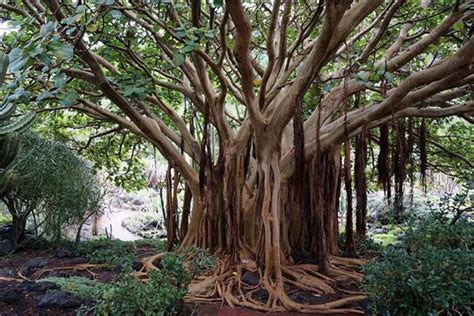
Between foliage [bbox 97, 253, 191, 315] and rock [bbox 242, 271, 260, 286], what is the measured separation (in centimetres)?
113

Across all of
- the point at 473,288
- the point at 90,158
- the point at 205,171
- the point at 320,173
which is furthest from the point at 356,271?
the point at 90,158

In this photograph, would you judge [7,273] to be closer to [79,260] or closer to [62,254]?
[79,260]

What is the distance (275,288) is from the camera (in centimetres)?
359

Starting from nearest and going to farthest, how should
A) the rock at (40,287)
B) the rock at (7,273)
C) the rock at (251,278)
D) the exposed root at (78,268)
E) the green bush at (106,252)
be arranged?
the rock at (40,287), the rock at (251,278), the rock at (7,273), the exposed root at (78,268), the green bush at (106,252)

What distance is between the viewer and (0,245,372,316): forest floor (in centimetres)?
280

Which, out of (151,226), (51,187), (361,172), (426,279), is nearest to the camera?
(426,279)

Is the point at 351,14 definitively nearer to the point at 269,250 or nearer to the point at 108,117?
the point at 269,250

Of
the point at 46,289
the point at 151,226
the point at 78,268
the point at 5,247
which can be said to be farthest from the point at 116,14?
the point at 151,226

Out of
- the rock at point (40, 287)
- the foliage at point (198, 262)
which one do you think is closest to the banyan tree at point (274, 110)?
the foliage at point (198, 262)

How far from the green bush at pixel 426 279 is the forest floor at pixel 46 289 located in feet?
4.10

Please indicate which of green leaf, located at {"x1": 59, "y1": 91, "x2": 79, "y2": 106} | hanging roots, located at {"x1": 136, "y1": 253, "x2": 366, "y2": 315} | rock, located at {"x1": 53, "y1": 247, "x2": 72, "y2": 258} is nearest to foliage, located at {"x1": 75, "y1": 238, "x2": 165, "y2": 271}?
rock, located at {"x1": 53, "y1": 247, "x2": 72, "y2": 258}

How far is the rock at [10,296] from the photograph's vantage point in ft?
9.33

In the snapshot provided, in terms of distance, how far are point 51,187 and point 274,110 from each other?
3415mm

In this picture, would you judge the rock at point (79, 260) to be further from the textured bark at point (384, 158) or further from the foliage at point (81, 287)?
the textured bark at point (384, 158)
